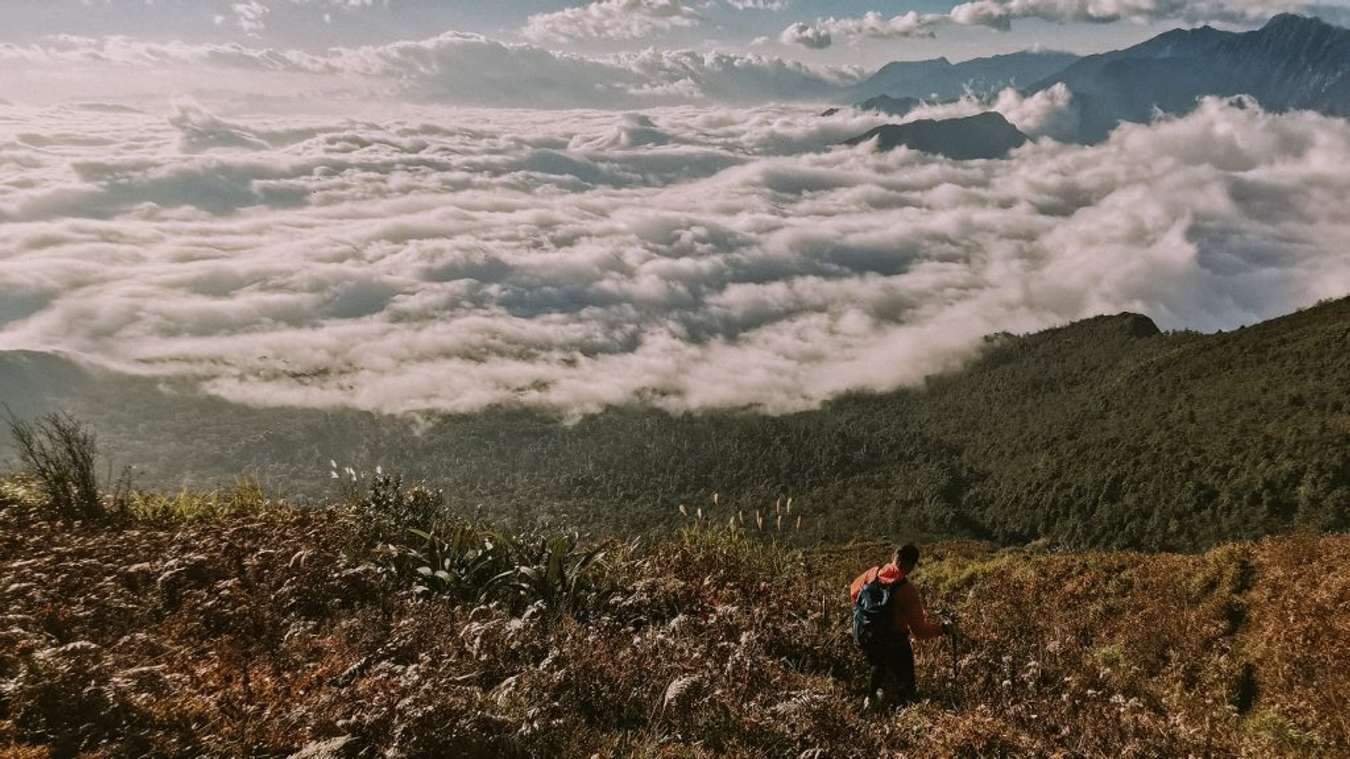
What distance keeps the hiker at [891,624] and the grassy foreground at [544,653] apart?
0.96ft

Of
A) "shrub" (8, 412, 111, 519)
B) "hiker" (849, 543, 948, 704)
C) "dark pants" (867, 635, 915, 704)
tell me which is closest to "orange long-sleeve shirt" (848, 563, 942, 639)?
"hiker" (849, 543, 948, 704)

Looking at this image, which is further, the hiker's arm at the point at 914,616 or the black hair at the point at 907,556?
the black hair at the point at 907,556

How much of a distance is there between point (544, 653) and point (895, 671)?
10.4 feet

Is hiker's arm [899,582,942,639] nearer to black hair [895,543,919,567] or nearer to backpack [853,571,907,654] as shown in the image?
backpack [853,571,907,654]

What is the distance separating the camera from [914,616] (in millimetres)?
6734

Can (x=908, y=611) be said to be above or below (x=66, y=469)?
below

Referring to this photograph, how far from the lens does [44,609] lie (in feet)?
16.5

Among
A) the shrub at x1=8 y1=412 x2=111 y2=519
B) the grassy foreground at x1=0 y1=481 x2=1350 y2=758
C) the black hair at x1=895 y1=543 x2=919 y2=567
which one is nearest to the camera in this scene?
the grassy foreground at x1=0 y1=481 x2=1350 y2=758

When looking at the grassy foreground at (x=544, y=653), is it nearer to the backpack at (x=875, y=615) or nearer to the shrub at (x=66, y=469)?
the shrub at (x=66, y=469)

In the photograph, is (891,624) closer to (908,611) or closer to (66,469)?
(908,611)

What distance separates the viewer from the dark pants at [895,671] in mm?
6398

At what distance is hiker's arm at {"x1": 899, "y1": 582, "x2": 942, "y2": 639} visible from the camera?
6711 mm

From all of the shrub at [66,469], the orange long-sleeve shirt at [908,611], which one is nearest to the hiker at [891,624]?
the orange long-sleeve shirt at [908,611]

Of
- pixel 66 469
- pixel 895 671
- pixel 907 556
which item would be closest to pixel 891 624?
pixel 895 671
